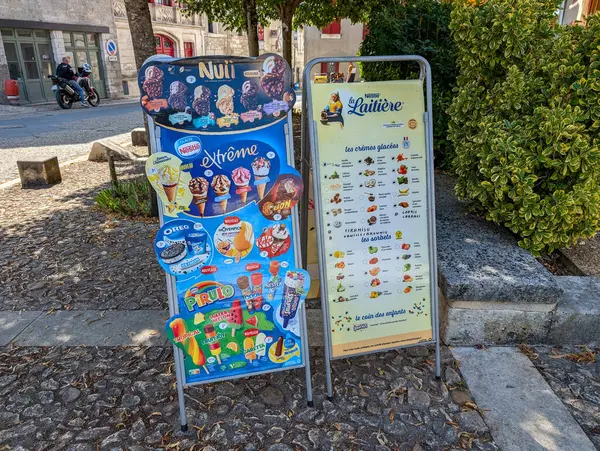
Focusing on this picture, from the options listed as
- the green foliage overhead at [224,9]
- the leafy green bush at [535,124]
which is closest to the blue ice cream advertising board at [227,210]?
the leafy green bush at [535,124]

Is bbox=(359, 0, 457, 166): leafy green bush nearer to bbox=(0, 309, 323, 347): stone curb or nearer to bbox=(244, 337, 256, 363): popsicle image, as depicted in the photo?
bbox=(0, 309, 323, 347): stone curb

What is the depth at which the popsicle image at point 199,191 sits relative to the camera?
2195mm

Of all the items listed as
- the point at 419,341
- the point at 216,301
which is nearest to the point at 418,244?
the point at 419,341

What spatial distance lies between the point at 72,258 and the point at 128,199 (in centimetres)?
128

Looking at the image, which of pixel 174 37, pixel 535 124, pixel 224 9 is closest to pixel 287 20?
pixel 224 9

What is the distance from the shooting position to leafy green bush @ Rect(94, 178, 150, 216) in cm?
537

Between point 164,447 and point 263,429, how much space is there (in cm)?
50

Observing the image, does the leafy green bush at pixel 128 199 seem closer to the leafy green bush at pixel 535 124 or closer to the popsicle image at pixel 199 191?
the popsicle image at pixel 199 191

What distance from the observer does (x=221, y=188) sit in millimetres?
2240

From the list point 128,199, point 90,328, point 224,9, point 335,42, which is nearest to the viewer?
point 90,328

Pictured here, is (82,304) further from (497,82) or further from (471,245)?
(497,82)

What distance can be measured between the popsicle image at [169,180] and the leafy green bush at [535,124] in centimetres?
233

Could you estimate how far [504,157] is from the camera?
326cm

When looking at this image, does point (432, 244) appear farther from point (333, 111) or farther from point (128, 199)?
point (128, 199)
